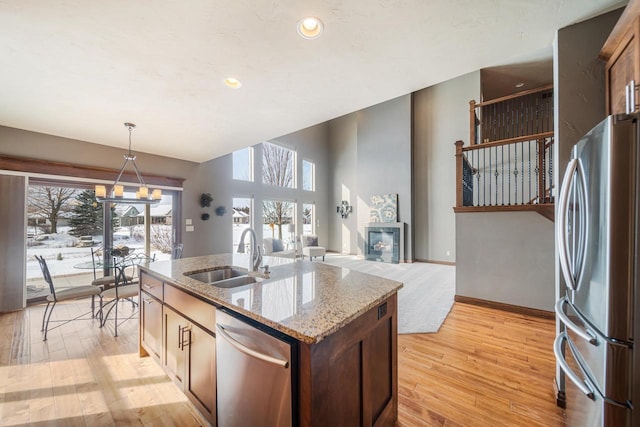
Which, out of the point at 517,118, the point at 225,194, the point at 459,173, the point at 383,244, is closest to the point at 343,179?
the point at 383,244

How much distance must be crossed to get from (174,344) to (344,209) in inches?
317

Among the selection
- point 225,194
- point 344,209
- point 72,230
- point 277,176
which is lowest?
point 72,230

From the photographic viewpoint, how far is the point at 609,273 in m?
0.88

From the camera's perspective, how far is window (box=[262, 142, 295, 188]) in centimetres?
786

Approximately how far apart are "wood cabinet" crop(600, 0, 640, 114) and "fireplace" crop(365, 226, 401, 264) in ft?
19.6

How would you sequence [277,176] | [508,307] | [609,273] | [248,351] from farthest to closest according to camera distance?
[277,176] < [508,307] < [248,351] < [609,273]

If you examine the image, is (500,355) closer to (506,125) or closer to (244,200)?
(506,125)

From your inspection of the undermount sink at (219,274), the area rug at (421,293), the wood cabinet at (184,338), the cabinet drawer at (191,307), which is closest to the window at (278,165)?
the area rug at (421,293)

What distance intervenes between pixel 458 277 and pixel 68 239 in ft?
20.9

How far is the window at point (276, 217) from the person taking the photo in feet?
26.0

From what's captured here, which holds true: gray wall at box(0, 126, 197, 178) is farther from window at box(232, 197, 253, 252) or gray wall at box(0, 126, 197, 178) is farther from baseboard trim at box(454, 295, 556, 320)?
baseboard trim at box(454, 295, 556, 320)

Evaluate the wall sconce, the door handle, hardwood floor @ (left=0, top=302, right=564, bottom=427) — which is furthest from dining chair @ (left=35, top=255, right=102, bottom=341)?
the wall sconce

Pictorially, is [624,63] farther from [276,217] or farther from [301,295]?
[276,217]

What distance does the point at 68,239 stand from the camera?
412cm
